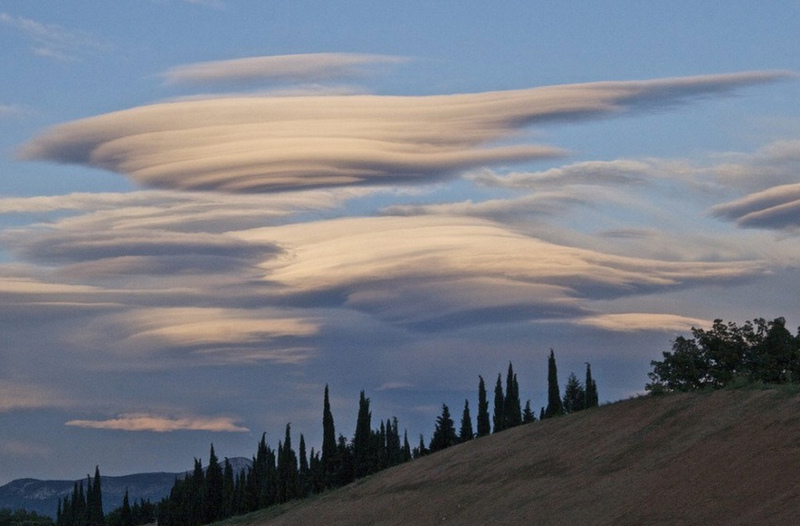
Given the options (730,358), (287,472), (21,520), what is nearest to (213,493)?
(287,472)

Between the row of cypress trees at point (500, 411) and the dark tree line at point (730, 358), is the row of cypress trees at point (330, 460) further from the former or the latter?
the dark tree line at point (730, 358)

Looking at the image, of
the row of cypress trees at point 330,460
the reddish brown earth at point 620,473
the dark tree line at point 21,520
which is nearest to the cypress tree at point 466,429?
the row of cypress trees at point 330,460

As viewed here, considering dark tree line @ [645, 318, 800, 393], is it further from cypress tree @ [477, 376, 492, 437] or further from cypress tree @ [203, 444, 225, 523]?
cypress tree @ [203, 444, 225, 523]

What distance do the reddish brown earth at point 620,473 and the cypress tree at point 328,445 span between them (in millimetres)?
28359

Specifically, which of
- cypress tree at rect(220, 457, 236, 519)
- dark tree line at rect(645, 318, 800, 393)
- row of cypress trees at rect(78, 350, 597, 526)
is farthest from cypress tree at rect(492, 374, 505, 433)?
dark tree line at rect(645, 318, 800, 393)

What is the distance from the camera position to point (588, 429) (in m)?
57.9

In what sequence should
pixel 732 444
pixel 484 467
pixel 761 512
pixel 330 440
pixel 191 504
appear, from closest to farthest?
pixel 761 512 → pixel 732 444 → pixel 484 467 → pixel 330 440 → pixel 191 504

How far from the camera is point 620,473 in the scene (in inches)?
1849

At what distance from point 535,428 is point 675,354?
10498 mm

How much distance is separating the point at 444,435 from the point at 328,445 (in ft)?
36.6

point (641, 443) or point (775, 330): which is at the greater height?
point (775, 330)

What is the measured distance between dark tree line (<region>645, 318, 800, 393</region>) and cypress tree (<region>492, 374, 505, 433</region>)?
48314mm

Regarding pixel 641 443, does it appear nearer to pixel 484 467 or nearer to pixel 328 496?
pixel 484 467

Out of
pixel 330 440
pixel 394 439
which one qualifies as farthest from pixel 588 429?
pixel 394 439
